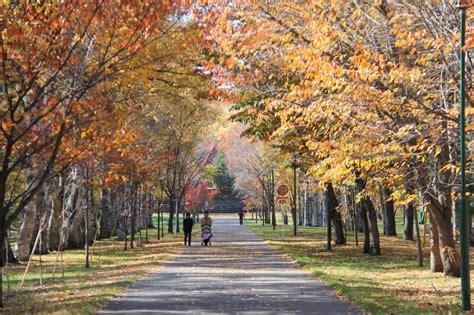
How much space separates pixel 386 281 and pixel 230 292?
4769 millimetres

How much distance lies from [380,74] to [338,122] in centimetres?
228

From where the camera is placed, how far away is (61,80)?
1502cm

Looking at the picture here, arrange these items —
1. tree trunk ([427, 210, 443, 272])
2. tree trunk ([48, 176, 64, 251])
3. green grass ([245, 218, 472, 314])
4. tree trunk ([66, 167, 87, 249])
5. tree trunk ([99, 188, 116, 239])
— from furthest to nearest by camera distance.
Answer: tree trunk ([99, 188, 116, 239])
tree trunk ([66, 167, 87, 249])
tree trunk ([48, 176, 64, 251])
tree trunk ([427, 210, 443, 272])
green grass ([245, 218, 472, 314])

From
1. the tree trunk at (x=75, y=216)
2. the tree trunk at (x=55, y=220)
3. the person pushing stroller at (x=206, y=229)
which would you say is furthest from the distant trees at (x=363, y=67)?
the person pushing stroller at (x=206, y=229)

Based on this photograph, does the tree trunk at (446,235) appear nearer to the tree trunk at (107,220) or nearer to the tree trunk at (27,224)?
the tree trunk at (27,224)

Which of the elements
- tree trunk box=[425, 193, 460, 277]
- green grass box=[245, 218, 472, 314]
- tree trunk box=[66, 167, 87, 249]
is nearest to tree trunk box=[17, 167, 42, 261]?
tree trunk box=[66, 167, 87, 249]

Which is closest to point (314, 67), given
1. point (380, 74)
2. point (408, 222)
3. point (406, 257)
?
point (380, 74)

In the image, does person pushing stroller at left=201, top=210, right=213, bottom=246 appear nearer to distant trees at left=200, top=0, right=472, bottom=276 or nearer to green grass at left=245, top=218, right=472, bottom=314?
green grass at left=245, top=218, right=472, bottom=314

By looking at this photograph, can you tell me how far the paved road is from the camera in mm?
11289

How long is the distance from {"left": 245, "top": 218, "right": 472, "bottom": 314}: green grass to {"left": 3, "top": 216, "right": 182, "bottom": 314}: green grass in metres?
4.48

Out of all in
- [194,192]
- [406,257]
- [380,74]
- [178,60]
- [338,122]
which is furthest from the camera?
[194,192]

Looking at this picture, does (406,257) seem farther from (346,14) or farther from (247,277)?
(346,14)

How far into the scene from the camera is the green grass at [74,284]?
12059mm

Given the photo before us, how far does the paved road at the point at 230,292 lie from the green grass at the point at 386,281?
498 mm
